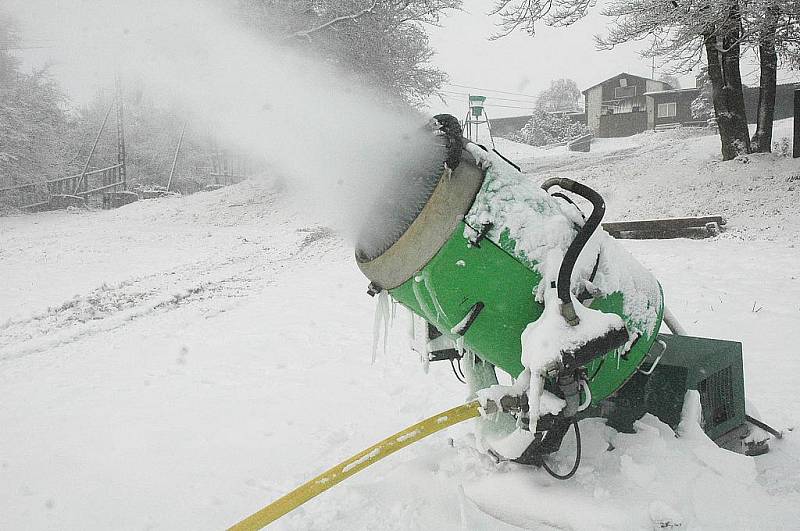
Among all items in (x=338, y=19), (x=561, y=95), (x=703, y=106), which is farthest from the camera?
(x=561, y=95)

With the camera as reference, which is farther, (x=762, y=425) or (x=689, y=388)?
(x=762, y=425)

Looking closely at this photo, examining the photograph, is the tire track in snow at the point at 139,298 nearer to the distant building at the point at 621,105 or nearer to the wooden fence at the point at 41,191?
the wooden fence at the point at 41,191

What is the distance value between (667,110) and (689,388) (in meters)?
49.5

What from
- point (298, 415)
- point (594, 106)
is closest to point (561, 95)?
point (594, 106)

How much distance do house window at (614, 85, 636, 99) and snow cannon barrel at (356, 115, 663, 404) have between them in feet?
175

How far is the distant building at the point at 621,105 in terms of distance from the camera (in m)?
48.1

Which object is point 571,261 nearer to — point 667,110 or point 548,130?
point 548,130

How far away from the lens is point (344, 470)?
2.25m

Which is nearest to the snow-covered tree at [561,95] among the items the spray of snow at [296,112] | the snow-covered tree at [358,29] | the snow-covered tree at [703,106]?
the snow-covered tree at [703,106]

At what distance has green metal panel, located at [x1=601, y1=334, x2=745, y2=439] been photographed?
2.72 m

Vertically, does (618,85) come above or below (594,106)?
above

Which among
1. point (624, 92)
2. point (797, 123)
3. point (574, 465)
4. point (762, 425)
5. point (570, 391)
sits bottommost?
point (762, 425)

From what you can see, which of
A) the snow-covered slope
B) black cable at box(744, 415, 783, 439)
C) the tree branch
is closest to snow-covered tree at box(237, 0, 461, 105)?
the tree branch

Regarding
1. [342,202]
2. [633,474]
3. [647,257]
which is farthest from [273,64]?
[647,257]
